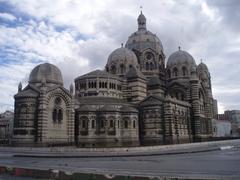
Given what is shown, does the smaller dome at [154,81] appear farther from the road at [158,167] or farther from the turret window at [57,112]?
the road at [158,167]

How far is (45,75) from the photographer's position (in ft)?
179

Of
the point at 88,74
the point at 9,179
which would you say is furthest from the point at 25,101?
the point at 9,179

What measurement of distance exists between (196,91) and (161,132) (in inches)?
623

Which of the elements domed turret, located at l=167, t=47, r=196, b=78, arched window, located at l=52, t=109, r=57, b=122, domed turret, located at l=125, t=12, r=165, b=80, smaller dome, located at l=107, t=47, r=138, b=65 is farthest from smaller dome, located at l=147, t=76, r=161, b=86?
arched window, located at l=52, t=109, r=57, b=122

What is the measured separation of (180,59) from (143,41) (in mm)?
10759

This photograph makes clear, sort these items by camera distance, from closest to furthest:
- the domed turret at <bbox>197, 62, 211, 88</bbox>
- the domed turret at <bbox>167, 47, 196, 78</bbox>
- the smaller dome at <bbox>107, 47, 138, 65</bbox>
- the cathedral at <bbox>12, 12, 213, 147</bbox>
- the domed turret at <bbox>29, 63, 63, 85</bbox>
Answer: the cathedral at <bbox>12, 12, 213, 147</bbox> → the domed turret at <bbox>29, 63, 63, 85</bbox> → the smaller dome at <bbox>107, 47, 138, 65</bbox> → the domed turret at <bbox>167, 47, 196, 78</bbox> → the domed turret at <bbox>197, 62, 211, 88</bbox>

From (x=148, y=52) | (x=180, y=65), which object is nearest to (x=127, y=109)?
(x=148, y=52)

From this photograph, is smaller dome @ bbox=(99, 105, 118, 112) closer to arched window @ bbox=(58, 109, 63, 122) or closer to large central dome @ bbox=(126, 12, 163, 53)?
arched window @ bbox=(58, 109, 63, 122)

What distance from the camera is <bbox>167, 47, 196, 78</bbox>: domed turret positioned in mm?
70812

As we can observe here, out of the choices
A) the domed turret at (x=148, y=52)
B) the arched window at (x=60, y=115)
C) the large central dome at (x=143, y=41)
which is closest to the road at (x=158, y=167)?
the arched window at (x=60, y=115)

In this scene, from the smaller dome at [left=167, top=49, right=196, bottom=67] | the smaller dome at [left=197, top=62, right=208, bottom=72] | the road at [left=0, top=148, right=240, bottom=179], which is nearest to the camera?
the road at [left=0, top=148, right=240, bottom=179]

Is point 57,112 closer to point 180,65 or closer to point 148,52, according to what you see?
point 148,52

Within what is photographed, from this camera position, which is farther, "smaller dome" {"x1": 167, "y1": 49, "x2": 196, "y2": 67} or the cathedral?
"smaller dome" {"x1": 167, "y1": 49, "x2": 196, "y2": 67}

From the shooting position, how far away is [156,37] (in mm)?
76875
